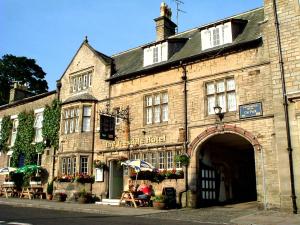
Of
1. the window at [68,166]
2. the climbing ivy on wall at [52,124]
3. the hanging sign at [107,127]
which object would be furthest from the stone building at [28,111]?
the hanging sign at [107,127]

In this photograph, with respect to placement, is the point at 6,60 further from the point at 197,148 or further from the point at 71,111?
the point at 197,148

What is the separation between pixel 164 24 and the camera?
2434 cm

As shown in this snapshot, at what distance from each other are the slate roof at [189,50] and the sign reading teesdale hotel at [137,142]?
4.15 meters

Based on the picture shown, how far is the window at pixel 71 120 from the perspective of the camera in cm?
2334

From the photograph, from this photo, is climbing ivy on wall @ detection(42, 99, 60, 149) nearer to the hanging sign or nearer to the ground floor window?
the hanging sign

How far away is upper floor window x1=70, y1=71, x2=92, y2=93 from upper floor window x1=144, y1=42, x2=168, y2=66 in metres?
4.66

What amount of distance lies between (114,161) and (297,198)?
11062 mm

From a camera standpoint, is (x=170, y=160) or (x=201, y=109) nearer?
(x=201, y=109)

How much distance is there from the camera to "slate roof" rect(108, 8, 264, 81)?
715 inches

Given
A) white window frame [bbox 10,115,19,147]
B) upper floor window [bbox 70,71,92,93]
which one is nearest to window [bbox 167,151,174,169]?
upper floor window [bbox 70,71,92,93]

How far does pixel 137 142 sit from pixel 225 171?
5.70m

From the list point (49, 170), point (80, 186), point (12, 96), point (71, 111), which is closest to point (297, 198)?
A: point (80, 186)

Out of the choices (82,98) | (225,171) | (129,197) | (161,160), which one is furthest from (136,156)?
(82,98)

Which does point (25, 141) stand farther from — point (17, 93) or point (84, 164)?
point (84, 164)
